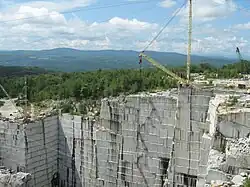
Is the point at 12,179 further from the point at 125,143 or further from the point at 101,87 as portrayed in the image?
the point at 101,87

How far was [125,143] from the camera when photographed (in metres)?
25.8

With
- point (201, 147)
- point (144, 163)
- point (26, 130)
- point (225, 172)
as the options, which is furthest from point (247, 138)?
point (26, 130)

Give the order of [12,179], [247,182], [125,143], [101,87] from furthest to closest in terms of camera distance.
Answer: [101,87]
[125,143]
[12,179]
[247,182]

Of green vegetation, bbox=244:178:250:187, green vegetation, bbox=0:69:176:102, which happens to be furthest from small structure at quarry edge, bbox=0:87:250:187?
green vegetation, bbox=0:69:176:102

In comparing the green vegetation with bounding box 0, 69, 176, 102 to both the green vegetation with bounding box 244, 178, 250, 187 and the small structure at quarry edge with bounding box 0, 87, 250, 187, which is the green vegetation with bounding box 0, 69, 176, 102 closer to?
the small structure at quarry edge with bounding box 0, 87, 250, 187

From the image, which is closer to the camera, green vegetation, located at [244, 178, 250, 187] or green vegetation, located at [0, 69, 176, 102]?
green vegetation, located at [244, 178, 250, 187]

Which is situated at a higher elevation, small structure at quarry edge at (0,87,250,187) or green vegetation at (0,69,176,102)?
green vegetation at (0,69,176,102)

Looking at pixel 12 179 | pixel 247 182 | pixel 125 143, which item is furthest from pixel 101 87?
pixel 247 182

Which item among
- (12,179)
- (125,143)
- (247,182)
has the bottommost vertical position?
(12,179)

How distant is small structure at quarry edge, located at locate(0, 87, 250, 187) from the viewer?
22.8 metres

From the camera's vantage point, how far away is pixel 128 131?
2564 cm

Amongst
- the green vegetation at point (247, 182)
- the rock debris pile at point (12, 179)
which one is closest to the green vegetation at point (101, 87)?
the rock debris pile at point (12, 179)

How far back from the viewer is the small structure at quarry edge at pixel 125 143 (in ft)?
74.7

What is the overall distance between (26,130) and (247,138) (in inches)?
594
